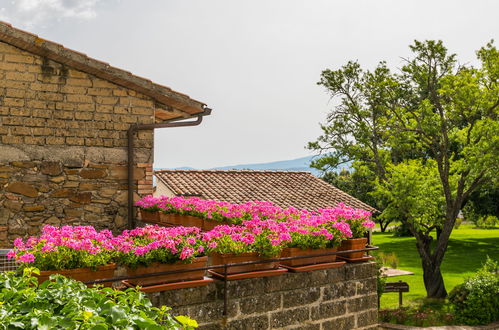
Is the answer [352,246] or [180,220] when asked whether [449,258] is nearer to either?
[180,220]

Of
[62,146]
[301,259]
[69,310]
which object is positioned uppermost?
[62,146]

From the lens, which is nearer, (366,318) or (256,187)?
(366,318)

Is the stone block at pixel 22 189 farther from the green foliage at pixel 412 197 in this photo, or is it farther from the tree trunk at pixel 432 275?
the tree trunk at pixel 432 275

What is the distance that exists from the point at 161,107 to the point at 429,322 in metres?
10.3

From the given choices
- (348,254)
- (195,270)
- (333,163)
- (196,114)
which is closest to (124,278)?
(195,270)

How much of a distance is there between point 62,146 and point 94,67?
4.63 feet

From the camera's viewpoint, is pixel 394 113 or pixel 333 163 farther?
pixel 333 163

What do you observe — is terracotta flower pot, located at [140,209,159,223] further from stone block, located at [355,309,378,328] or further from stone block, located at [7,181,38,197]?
stone block, located at [355,309,378,328]

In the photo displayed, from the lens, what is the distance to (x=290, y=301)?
452 cm

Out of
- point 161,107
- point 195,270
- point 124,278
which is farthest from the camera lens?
point 161,107

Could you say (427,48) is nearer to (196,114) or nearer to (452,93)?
(452,93)

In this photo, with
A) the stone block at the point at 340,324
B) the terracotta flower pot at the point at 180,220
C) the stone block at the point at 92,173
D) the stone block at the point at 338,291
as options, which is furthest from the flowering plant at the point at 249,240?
the stone block at the point at 92,173

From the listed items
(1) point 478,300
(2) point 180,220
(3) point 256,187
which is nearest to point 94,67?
(2) point 180,220

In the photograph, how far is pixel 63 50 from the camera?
764cm
